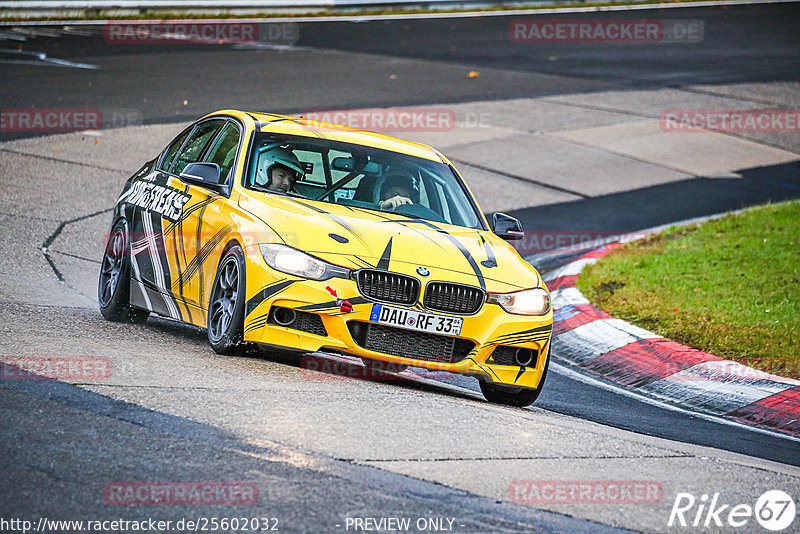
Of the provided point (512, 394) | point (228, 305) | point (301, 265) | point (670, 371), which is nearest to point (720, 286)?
point (670, 371)

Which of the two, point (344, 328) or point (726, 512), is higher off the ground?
point (344, 328)

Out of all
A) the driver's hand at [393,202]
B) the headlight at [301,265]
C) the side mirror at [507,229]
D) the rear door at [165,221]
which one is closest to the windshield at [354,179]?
the driver's hand at [393,202]

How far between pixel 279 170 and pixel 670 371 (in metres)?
3.34

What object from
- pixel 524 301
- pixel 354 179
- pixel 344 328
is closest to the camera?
pixel 344 328

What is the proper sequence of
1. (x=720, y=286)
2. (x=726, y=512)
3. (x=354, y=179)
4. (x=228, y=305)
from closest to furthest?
(x=726, y=512) < (x=228, y=305) < (x=354, y=179) < (x=720, y=286)

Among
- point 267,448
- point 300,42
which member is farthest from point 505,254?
point 300,42

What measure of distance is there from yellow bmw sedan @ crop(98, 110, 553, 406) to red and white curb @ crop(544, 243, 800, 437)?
1550 millimetres

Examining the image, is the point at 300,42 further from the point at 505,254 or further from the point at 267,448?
the point at 267,448

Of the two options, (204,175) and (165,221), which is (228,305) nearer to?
(204,175)

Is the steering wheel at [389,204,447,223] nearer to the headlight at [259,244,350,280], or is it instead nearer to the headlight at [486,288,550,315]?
the headlight at [486,288,550,315]

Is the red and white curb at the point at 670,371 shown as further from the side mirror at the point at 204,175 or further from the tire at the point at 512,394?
the side mirror at the point at 204,175

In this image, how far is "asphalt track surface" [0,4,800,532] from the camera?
4941mm

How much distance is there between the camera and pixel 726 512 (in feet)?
17.6

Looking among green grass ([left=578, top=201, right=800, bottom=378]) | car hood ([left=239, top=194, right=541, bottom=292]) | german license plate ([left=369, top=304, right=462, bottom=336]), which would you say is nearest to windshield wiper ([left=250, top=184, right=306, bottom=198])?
car hood ([left=239, top=194, right=541, bottom=292])
